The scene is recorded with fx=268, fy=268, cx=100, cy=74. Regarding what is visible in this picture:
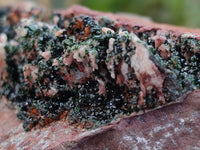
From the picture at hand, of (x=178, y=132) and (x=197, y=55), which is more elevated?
(x=197, y=55)

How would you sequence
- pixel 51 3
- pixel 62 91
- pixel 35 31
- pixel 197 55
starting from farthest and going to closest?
pixel 51 3, pixel 35 31, pixel 62 91, pixel 197 55

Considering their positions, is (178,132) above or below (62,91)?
below

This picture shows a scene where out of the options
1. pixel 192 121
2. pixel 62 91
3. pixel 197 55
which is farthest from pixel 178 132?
pixel 62 91

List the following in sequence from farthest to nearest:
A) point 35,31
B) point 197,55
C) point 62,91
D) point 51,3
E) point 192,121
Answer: point 51,3 < point 35,31 < point 62,91 < point 197,55 < point 192,121

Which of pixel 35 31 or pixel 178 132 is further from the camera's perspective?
pixel 35 31

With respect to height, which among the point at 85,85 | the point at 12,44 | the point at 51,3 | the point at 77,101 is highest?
the point at 51,3

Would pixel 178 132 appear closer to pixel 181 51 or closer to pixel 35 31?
pixel 181 51

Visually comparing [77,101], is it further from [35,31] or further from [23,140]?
[35,31]

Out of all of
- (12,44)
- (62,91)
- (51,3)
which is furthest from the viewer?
(51,3)

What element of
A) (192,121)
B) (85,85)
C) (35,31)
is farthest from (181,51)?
(35,31)
